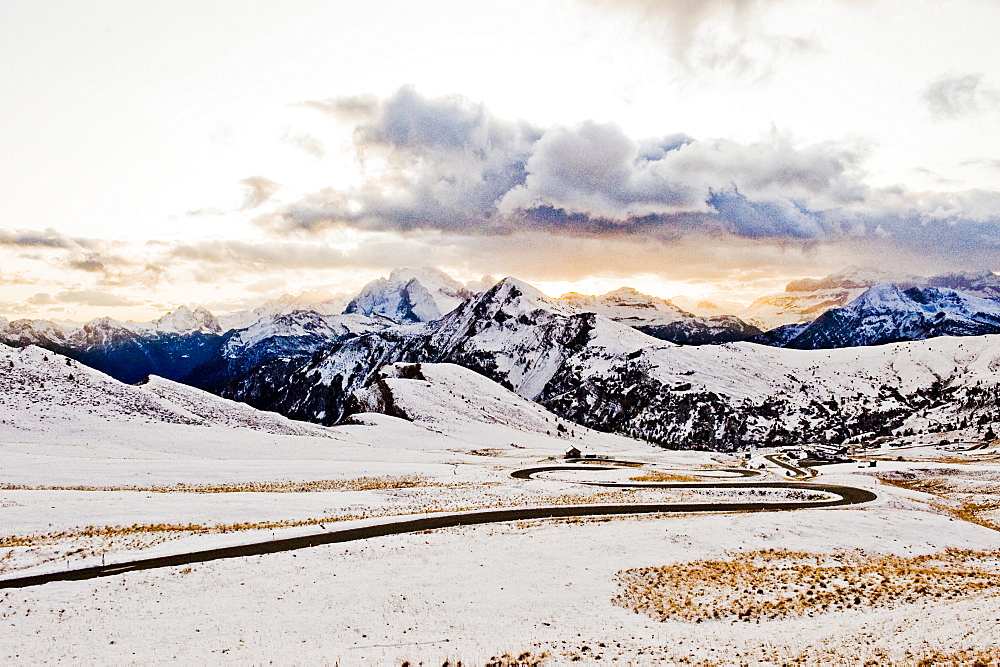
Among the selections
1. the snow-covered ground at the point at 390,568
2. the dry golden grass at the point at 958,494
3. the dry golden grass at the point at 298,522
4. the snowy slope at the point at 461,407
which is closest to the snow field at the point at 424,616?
the snow-covered ground at the point at 390,568

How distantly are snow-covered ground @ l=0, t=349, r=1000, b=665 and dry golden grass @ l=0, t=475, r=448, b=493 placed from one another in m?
0.38

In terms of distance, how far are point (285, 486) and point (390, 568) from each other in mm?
34084

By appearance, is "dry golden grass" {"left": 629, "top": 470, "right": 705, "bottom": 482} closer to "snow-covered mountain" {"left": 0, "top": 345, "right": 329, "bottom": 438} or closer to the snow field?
the snow field

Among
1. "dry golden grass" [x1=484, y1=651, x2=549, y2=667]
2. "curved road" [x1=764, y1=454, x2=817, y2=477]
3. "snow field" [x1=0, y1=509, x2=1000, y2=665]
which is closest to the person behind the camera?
"dry golden grass" [x1=484, y1=651, x2=549, y2=667]

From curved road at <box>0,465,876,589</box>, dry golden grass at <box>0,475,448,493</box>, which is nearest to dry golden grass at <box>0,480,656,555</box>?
curved road at <box>0,465,876,589</box>

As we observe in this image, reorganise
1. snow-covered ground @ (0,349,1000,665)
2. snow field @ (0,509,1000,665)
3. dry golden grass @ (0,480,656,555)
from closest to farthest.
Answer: snow field @ (0,509,1000,665), snow-covered ground @ (0,349,1000,665), dry golden grass @ (0,480,656,555)

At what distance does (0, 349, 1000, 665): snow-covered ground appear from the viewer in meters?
20.1

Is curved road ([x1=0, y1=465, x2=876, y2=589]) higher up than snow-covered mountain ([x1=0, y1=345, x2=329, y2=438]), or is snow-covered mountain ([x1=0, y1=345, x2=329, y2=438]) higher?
snow-covered mountain ([x1=0, y1=345, x2=329, y2=438])

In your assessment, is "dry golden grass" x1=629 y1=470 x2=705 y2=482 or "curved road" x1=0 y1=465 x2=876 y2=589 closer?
"curved road" x1=0 y1=465 x2=876 y2=589

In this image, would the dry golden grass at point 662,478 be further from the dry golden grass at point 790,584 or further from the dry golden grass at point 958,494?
the dry golden grass at point 790,584

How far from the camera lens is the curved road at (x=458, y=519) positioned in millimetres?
28328

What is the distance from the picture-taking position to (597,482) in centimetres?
6681

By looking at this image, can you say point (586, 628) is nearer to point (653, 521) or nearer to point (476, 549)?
point (476, 549)

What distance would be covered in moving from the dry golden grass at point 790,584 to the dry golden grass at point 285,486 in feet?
113
